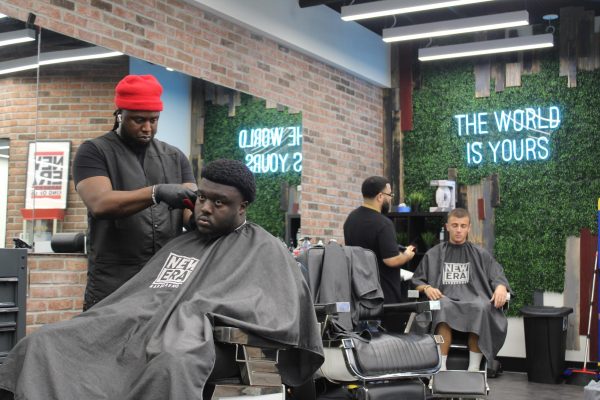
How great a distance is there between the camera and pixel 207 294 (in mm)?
2354

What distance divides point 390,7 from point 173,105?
203 cm

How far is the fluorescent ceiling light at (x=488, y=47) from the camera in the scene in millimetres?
6496

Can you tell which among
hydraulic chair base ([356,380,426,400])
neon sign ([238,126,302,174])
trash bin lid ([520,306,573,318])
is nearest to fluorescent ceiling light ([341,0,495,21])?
neon sign ([238,126,302,174])

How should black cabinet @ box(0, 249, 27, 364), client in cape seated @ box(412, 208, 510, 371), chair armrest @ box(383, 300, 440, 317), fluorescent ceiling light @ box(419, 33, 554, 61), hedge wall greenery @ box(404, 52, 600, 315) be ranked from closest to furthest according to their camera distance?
1. black cabinet @ box(0, 249, 27, 364)
2. chair armrest @ box(383, 300, 440, 317)
3. client in cape seated @ box(412, 208, 510, 371)
4. fluorescent ceiling light @ box(419, 33, 554, 61)
5. hedge wall greenery @ box(404, 52, 600, 315)

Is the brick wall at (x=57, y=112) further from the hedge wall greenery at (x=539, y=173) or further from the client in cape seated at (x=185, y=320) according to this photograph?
the hedge wall greenery at (x=539, y=173)

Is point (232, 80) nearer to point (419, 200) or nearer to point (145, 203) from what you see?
point (419, 200)

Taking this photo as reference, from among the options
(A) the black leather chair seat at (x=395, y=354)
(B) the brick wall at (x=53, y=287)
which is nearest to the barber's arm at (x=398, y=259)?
(A) the black leather chair seat at (x=395, y=354)

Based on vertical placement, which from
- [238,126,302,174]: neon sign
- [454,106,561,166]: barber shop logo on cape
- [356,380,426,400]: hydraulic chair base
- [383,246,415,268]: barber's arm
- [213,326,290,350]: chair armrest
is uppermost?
[454,106,561,166]: barber shop logo on cape

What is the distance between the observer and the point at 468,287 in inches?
215

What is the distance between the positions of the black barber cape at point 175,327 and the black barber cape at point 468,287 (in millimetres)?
2774

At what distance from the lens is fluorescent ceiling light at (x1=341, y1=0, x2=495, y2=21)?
5595mm

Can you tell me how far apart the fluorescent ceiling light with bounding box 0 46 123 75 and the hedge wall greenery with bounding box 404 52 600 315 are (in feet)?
12.8

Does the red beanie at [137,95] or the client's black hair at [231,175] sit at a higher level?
the red beanie at [137,95]

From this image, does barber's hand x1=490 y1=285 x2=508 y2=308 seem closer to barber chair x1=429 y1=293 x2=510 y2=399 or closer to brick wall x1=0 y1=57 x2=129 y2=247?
barber chair x1=429 y1=293 x2=510 y2=399
